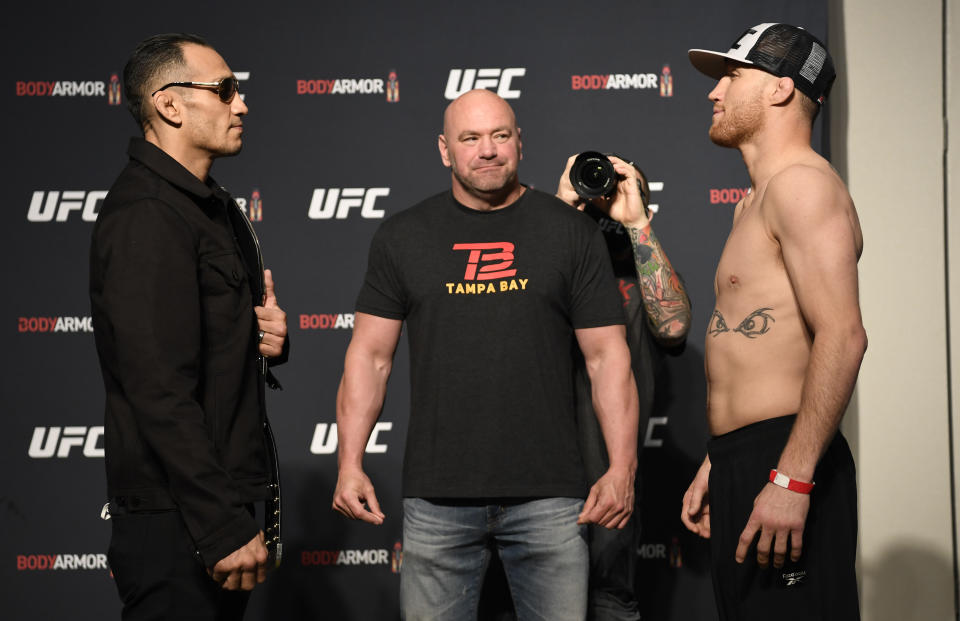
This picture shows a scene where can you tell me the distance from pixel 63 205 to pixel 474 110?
2036 mm

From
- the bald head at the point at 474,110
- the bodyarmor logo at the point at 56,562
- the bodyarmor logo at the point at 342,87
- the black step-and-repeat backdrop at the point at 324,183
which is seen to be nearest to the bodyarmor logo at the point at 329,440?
the black step-and-repeat backdrop at the point at 324,183

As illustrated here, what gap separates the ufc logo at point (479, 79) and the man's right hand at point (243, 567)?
7.46 ft

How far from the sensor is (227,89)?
6.03ft

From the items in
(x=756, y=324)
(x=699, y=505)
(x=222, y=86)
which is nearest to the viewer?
(x=756, y=324)

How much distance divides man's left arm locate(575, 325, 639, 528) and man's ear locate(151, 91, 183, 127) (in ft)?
3.58

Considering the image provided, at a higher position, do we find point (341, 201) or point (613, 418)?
point (341, 201)

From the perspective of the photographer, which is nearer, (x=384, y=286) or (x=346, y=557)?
(x=384, y=286)

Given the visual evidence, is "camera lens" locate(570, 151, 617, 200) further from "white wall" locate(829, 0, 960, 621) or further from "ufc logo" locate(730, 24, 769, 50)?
"white wall" locate(829, 0, 960, 621)

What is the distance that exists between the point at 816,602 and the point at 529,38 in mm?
2472

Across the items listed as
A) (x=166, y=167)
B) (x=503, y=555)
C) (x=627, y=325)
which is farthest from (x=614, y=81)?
(x=166, y=167)

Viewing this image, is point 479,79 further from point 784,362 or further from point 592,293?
point 784,362

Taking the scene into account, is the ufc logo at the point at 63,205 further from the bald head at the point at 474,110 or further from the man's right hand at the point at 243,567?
the man's right hand at the point at 243,567

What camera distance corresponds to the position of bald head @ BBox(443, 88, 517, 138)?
2229mm

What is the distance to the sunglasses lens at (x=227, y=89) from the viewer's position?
182 cm
